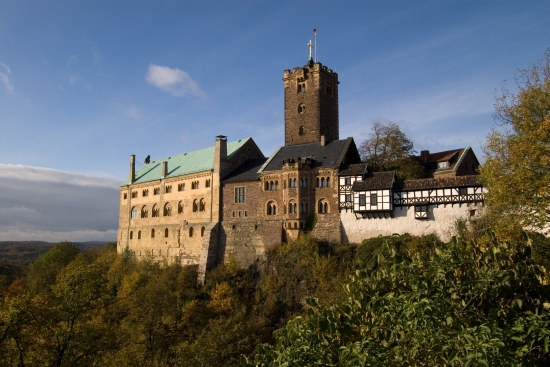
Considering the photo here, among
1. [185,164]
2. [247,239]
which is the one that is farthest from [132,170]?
[247,239]

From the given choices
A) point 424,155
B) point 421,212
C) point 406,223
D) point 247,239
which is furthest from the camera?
point 424,155

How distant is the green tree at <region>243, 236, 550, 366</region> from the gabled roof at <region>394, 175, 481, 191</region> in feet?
79.4

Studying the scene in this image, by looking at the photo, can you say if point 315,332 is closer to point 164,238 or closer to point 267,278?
point 267,278

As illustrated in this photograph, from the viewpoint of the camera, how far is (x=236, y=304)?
40.8 meters

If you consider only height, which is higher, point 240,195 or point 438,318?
point 240,195

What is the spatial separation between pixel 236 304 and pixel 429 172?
68.4 ft

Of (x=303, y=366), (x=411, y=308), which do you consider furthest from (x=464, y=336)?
(x=303, y=366)

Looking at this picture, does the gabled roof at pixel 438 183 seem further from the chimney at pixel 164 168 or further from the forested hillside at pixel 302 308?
the chimney at pixel 164 168

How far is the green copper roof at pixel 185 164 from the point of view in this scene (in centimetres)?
5114

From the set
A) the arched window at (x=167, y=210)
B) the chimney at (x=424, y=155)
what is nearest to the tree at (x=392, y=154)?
the chimney at (x=424, y=155)

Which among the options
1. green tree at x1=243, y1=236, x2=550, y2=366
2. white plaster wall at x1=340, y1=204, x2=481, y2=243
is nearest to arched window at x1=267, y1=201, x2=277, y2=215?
white plaster wall at x1=340, y1=204, x2=481, y2=243

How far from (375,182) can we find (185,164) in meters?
23.9

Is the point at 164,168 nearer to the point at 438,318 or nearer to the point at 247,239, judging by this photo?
the point at 247,239

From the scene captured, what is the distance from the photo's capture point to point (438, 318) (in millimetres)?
9883
